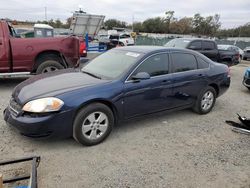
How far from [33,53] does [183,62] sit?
4.30 metres

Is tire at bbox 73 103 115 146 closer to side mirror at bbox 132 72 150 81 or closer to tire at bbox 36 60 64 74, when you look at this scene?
side mirror at bbox 132 72 150 81

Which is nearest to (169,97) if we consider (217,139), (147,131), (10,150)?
(147,131)

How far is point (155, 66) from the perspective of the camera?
4.63m

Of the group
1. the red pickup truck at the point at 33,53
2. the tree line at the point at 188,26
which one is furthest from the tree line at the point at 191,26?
the red pickup truck at the point at 33,53

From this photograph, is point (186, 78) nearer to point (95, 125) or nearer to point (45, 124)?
point (95, 125)

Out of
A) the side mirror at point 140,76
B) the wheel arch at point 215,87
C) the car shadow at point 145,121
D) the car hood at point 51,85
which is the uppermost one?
the side mirror at point 140,76

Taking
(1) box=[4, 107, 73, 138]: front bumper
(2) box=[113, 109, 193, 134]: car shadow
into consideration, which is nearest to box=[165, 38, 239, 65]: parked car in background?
(2) box=[113, 109, 193, 134]: car shadow

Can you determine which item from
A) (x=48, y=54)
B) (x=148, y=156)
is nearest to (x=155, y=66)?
(x=148, y=156)

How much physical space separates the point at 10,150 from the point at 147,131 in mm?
2268

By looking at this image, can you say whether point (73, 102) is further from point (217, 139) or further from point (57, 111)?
point (217, 139)

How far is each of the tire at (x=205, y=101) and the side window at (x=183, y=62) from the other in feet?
2.17

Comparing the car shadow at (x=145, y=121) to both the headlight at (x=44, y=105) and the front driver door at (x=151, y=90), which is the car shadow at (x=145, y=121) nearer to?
the front driver door at (x=151, y=90)

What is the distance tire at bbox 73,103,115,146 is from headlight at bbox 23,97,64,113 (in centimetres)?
34

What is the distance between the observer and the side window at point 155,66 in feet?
14.5
